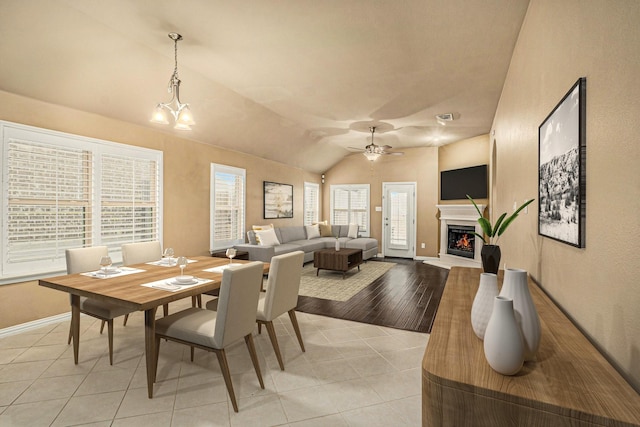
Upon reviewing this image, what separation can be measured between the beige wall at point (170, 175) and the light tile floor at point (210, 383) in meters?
0.39

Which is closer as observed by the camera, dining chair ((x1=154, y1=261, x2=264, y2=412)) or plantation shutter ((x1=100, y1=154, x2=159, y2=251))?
dining chair ((x1=154, y1=261, x2=264, y2=412))

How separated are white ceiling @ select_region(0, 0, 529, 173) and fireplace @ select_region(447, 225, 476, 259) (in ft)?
9.00

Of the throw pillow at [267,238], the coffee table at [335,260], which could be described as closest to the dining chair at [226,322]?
the coffee table at [335,260]

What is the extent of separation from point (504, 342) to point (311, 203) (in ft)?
26.9

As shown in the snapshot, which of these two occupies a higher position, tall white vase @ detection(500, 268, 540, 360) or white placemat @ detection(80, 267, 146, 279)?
tall white vase @ detection(500, 268, 540, 360)

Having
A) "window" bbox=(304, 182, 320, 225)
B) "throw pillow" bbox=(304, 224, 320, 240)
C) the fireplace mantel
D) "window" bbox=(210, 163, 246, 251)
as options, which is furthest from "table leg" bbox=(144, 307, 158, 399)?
"window" bbox=(304, 182, 320, 225)

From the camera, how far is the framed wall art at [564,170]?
1.34m

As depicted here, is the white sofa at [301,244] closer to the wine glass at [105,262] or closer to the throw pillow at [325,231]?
the throw pillow at [325,231]

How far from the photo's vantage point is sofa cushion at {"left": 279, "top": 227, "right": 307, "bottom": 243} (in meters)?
7.27

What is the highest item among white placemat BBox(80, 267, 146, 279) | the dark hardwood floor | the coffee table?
white placemat BBox(80, 267, 146, 279)

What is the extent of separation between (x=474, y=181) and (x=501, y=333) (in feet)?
21.9

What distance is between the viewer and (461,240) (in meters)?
7.10

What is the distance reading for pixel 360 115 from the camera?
5.46 metres

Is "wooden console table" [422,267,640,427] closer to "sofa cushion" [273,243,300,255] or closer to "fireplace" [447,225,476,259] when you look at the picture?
"sofa cushion" [273,243,300,255]
